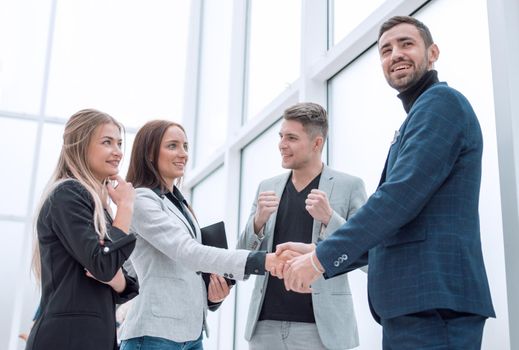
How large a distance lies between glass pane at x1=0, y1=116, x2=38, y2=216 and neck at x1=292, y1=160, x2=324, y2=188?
14.9 ft

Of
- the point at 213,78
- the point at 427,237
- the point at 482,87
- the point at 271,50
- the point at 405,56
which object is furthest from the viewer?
the point at 213,78

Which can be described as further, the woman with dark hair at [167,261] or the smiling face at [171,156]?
the smiling face at [171,156]

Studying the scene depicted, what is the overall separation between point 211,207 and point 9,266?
219 centimetres

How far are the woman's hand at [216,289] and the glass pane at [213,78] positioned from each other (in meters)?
3.04

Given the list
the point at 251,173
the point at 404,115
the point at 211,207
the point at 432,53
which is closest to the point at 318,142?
the point at 404,115

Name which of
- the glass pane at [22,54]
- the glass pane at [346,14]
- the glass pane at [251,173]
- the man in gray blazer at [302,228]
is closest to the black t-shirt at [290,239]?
the man in gray blazer at [302,228]

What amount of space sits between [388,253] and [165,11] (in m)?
6.12

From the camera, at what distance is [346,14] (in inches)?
138

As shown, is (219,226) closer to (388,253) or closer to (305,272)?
(305,272)

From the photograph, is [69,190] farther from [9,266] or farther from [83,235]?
[9,266]

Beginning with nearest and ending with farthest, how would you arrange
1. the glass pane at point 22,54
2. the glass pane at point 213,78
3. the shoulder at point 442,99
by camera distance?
the shoulder at point 442,99 → the glass pane at point 213,78 → the glass pane at point 22,54

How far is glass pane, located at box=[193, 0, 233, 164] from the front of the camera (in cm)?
575

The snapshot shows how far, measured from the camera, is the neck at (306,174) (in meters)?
2.44

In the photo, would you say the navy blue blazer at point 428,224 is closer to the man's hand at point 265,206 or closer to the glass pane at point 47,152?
the man's hand at point 265,206
